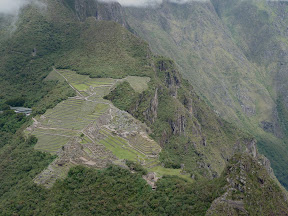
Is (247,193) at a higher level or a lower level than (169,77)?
higher

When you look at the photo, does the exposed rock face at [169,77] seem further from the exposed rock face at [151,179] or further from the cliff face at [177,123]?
the exposed rock face at [151,179]

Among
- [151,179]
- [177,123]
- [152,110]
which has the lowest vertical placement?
[177,123]

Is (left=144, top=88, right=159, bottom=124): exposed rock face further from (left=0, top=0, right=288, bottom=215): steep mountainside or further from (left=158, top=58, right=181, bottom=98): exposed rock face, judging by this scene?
(left=158, top=58, right=181, bottom=98): exposed rock face

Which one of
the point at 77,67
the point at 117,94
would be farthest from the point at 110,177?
the point at 77,67

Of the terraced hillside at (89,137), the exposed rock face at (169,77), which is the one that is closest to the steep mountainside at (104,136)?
the terraced hillside at (89,137)

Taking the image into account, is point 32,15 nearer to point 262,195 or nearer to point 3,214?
point 3,214

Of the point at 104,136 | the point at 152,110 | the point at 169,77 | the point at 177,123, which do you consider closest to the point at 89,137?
the point at 104,136

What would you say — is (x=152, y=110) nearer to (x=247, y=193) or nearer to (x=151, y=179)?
(x=151, y=179)
